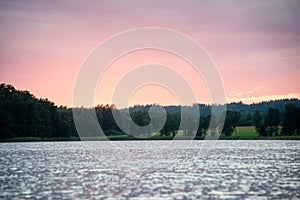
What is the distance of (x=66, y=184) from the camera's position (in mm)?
43750

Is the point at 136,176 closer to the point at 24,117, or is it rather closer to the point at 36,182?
the point at 36,182

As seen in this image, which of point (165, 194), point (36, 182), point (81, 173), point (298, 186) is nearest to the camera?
point (165, 194)

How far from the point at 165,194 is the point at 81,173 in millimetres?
19827

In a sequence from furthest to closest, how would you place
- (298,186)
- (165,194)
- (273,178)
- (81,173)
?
1. (81,173)
2. (273,178)
3. (298,186)
4. (165,194)

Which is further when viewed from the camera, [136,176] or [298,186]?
[136,176]

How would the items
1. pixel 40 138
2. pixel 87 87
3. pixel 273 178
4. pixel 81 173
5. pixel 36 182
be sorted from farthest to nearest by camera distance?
pixel 40 138, pixel 87 87, pixel 81 173, pixel 273 178, pixel 36 182

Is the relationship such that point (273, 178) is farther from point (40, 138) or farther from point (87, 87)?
point (40, 138)

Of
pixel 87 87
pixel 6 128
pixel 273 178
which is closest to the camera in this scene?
pixel 273 178

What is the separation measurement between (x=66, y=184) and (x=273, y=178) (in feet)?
60.0

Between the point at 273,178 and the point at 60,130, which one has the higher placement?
the point at 60,130

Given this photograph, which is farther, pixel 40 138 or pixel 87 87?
pixel 40 138

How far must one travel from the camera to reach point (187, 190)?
39.2m

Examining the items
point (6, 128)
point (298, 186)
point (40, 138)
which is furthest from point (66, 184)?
point (40, 138)

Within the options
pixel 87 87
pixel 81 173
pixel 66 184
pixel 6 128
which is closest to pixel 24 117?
pixel 6 128
